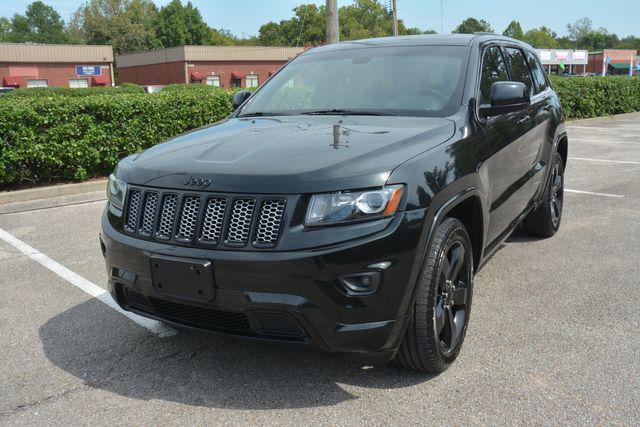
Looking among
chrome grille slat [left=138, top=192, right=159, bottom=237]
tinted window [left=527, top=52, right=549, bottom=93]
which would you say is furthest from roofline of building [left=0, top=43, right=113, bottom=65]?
chrome grille slat [left=138, top=192, right=159, bottom=237]

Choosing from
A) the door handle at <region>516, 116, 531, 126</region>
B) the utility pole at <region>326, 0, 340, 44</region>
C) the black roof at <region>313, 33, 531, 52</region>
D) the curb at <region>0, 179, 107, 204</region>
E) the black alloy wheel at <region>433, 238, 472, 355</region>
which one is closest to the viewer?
the black alloy wheel at <region>433, 238, 472, 355</region>

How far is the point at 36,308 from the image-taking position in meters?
4.46

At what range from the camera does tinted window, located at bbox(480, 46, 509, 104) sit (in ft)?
13.3

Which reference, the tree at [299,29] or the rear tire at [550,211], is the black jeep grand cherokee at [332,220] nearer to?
the rear tire at [550,211]

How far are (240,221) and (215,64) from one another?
58.9 m

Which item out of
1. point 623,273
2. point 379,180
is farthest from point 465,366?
point 623,273

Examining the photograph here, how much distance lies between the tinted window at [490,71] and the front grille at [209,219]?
186cm

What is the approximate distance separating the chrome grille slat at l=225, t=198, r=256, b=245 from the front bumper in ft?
0.21

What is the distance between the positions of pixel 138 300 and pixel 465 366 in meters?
1.77

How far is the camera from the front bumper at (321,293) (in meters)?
2.66

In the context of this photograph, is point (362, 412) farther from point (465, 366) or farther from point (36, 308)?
point (36, 308)

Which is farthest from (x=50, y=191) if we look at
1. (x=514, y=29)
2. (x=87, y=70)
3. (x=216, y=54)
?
(x=514, y=29)

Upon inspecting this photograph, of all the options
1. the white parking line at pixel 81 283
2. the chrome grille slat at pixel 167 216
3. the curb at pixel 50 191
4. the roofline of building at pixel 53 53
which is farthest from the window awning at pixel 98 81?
the chrome grille slat at pixel 167 216

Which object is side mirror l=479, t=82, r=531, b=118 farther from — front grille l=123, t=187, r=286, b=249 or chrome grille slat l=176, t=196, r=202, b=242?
chrome grille slat l=176, t=196, r=202, b=242
